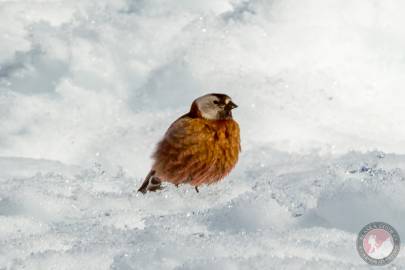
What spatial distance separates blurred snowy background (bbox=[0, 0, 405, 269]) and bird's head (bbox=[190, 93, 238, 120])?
0.48m

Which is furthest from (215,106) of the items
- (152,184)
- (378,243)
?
(378,243)

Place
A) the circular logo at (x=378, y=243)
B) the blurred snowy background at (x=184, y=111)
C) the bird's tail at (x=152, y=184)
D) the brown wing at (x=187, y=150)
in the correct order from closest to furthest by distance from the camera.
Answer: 1. the circular logo at (x=378, y=243)
2. the blurred snowy background at (x=184, y=111)
3. the brown wing at (x=187, y=150)
4. the bird's tail at (x=152, y=184)

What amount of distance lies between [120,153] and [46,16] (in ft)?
10.2

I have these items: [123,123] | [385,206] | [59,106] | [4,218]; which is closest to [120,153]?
[123,123]

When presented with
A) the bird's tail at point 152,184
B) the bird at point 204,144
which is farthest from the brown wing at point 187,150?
the bird's tail at point 152,184

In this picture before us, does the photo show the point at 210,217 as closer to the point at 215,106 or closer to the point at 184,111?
the point at 215,106

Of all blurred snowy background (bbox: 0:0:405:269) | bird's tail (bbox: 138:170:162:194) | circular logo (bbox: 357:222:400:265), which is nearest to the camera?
circular logo (bbox: 357:222:400:265)

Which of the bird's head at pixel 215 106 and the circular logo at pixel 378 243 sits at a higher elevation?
the bird's head at pixel 215 106

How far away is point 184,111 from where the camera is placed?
366 inches

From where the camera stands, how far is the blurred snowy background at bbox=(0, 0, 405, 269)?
560 centimetres

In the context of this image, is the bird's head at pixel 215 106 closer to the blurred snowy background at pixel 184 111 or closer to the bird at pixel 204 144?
the bird at pixel 204 144

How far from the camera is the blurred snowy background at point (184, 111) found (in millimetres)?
5602

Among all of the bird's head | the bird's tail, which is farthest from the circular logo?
the bird's tail

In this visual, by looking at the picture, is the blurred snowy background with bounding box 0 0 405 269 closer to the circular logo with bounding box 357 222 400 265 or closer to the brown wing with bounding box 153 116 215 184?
the circular logo with bounding box 357 222 400 265
